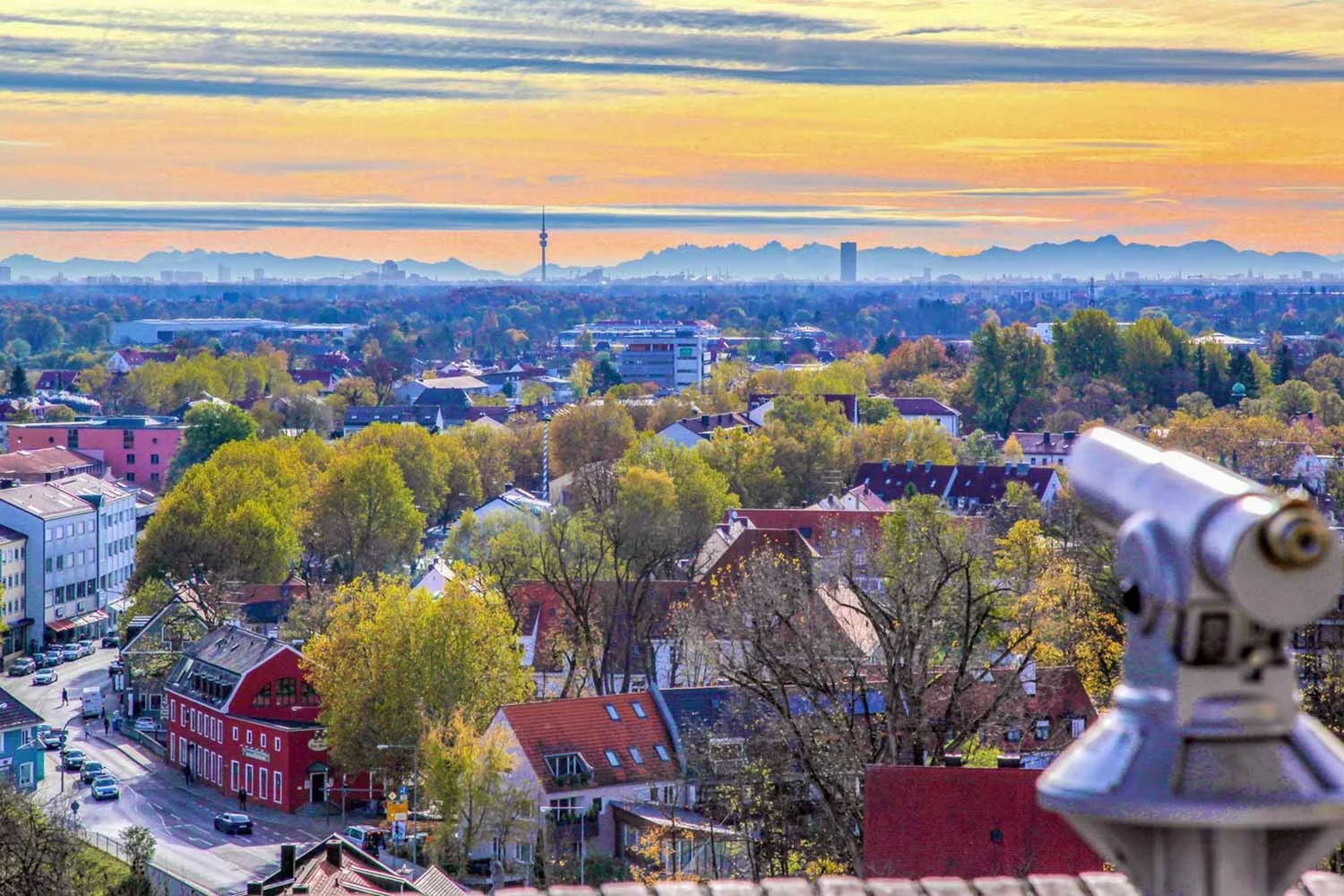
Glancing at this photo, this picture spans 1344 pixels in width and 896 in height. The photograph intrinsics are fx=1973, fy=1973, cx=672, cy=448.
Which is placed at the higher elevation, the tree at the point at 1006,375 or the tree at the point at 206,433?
the tree at the point at 1006,375

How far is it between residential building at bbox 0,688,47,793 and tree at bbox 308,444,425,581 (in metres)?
22.1

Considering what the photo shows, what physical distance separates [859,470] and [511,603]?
107 feet

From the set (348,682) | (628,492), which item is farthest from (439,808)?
(628,492)

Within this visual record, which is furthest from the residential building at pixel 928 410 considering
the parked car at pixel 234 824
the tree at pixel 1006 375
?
the parked car at pixel 234 824

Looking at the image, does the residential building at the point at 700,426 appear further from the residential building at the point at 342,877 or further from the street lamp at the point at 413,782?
the residential building at the point at 342,877

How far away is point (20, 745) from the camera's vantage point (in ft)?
127

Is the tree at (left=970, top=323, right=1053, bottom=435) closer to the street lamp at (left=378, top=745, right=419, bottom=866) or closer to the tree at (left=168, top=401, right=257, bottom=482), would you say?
the tree at (left=168, top=401, right=257, bottom=482)

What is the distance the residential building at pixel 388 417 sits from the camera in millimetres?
106312

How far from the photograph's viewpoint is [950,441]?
89250mm

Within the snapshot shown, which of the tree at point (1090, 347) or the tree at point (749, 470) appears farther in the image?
the tree at point (1090, 347)

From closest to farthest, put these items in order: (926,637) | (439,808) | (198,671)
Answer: (926,637)
(439,808)
(198,671)

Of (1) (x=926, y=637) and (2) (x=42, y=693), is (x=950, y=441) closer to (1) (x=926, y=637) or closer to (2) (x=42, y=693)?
(2) (x=42, y=693)

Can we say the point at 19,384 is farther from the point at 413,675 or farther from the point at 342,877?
the point at 342,877

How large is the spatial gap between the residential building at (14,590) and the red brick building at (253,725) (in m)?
14.9
